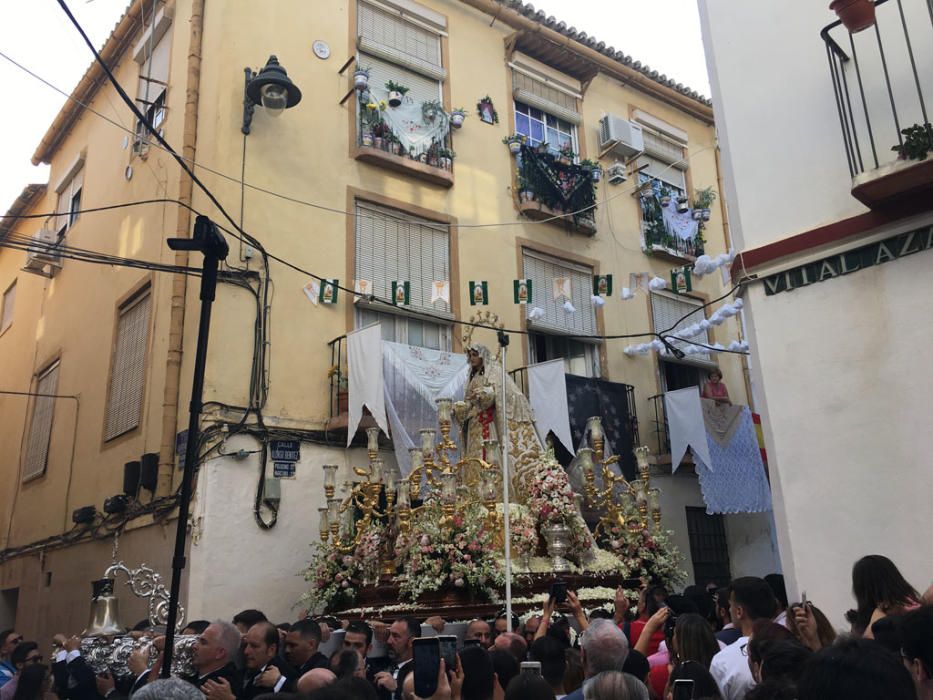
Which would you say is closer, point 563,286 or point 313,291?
point 313,291

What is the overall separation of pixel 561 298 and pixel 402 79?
14.7 ft

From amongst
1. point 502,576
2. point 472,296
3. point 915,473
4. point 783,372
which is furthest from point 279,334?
point 915,473

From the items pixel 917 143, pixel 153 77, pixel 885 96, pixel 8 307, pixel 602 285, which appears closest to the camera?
pixel 917 143

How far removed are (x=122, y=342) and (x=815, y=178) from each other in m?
10.4

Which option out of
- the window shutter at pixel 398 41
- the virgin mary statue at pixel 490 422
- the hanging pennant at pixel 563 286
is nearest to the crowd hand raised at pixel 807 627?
the virgin mary statue at pixel 490 422

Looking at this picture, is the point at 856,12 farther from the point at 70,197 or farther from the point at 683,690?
the point at 70,197

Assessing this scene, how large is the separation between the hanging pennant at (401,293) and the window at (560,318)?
9.25ft

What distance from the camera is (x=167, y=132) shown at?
13227 mm

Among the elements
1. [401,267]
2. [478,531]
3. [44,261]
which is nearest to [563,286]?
[401,267]

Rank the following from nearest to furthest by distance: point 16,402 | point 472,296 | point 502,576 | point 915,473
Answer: point 915,473 → point 502,576 → point 472,296 → point 16,402

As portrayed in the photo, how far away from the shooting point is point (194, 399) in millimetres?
4305

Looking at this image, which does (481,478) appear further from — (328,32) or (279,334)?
(328,32)

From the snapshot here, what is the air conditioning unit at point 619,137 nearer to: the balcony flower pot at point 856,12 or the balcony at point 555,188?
the balcony at point 555,188

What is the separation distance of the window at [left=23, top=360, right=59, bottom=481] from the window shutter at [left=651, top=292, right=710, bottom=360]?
1105 cm
